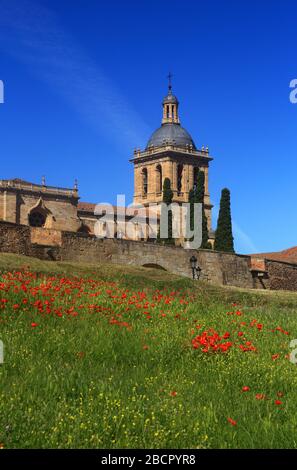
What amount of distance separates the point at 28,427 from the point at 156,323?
16.9ft

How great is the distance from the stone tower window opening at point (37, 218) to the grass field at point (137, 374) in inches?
2095

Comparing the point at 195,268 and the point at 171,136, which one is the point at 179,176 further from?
the point at 195,268

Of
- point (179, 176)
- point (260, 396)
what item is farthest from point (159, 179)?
point (260, 396)

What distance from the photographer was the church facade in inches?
2608

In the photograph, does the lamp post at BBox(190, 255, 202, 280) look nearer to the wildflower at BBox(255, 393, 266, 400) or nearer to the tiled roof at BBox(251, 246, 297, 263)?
the tiled roof at BBox(251, 246, 297, 263)

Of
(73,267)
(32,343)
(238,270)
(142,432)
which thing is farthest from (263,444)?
(238,270)

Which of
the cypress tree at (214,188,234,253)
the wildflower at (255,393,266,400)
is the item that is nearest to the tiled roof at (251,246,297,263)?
the cypress tree at (214,188,234,253)

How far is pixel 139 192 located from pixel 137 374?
276 feet

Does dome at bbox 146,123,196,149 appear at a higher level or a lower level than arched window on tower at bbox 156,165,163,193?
higher

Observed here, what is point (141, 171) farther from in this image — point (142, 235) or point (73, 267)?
point (73, 267)

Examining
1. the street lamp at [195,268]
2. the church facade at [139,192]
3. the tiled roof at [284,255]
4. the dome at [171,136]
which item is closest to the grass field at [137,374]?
the street lamp at [195,268]

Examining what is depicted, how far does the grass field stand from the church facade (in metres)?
53.1

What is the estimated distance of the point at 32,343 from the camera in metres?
9.39

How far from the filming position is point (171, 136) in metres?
90.9
